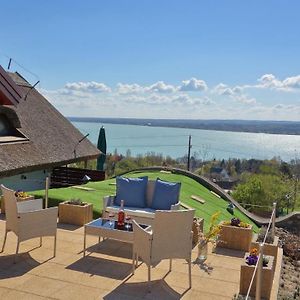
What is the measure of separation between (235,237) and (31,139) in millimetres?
9655

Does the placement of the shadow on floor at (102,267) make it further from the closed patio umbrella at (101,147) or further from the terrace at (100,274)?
the closed patio umbrella at (101,147)

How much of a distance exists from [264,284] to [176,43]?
12.8 metres

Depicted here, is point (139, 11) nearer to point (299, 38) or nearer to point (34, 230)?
point (299, 38)

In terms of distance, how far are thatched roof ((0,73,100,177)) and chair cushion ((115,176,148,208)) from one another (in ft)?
16.2

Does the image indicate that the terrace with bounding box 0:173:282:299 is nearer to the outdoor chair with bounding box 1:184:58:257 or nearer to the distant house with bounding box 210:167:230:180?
the outdoor chair with bounding box 1:184:58:257

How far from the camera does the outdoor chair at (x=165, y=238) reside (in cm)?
512

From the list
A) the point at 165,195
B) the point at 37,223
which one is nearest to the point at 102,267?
the point at 37,223

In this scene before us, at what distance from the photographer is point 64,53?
23422 millimetres

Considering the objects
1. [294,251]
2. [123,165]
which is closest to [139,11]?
[294,251]

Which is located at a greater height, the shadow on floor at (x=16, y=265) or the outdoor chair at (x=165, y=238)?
the outdoor chair at (x=165, y=238)

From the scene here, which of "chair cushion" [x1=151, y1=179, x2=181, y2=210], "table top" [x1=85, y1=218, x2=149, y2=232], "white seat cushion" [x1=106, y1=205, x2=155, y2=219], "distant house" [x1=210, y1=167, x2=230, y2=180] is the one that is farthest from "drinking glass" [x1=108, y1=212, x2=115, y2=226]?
"distant house" [x1=210, y1=167, x2=230, y2=180]

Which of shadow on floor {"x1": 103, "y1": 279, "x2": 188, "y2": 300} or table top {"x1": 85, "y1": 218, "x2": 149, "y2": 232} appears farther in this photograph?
table top {"x1": 85, "y1": 218, "x2": 149, "y2": 232}

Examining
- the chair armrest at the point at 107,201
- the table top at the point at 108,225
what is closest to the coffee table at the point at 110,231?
the table top at the point at 108,225

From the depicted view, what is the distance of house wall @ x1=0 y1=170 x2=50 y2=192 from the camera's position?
13.9 metres
